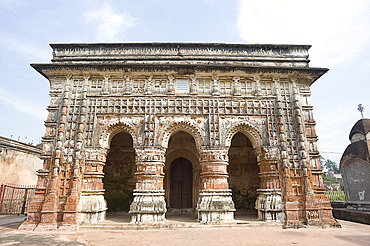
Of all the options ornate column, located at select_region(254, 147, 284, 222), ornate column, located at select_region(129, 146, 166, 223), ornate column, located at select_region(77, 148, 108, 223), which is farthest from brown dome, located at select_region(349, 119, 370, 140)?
ornate column, located at select_region(77, 148, 108, 223)

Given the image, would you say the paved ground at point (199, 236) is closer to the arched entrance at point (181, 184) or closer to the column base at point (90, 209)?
the column base at point (90, 209)

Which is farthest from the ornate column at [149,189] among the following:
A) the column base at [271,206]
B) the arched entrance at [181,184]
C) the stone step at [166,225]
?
the column base at [271,206]

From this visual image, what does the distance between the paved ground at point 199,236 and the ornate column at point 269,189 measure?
19.2 inches

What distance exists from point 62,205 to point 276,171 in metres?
7.88

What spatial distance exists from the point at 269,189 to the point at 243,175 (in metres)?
2.97

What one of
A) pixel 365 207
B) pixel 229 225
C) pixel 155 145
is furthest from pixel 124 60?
pixel 365 207

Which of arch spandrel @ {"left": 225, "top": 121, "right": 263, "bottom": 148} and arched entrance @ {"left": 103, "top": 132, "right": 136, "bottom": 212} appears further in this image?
arched entrance @ {"left": 103, "top": 132, "right": 136, "bottom": 212}

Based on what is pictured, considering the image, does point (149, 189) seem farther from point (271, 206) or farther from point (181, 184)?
point (271, 206)

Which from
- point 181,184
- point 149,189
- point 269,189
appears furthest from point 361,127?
point 149,189

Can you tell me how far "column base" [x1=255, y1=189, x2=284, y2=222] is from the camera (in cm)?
843

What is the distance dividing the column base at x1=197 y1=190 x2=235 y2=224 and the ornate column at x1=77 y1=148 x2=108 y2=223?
368cm

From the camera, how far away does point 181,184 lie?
11.7m

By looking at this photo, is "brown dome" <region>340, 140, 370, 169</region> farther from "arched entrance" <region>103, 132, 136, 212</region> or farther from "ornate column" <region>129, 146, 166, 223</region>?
"arched entrance" <region>103, 132, 136, 212</region>

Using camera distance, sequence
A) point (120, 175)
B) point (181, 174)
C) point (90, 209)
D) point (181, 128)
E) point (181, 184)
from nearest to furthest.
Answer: point (90, 209)
point (181, 128)
point (120, 175)
point (181, 184)
point (181, 174)
